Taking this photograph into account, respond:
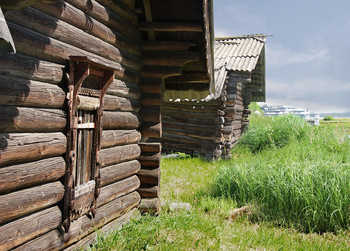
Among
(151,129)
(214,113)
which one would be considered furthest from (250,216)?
(214,113)

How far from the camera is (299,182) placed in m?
5.93

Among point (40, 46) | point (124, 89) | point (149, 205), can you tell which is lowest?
point (149, 205)

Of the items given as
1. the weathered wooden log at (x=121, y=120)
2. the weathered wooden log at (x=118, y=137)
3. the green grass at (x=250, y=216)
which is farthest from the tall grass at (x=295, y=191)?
the weathered wooden log at (x=121, y=120)

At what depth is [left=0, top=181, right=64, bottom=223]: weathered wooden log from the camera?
259 cm

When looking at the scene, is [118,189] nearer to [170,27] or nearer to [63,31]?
[63,31]

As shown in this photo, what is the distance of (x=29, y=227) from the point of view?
2838 mm

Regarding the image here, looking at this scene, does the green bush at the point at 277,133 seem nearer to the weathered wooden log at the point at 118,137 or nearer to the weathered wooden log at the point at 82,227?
the weathered wooden log at the point at 118,137

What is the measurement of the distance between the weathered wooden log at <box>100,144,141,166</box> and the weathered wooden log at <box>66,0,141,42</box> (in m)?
1.72

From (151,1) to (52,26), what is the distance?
2.24 metres

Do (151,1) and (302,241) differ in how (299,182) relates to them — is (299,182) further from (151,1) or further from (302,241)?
(151,1)

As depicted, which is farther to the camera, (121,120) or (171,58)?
(171,58)

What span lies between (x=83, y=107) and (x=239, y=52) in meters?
10.5

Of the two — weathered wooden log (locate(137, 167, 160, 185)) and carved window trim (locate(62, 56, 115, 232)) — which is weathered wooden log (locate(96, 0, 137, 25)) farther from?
weathered wooden log (locate(137, 167, 160, 185))

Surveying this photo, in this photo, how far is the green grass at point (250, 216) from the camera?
4438 millimetres
